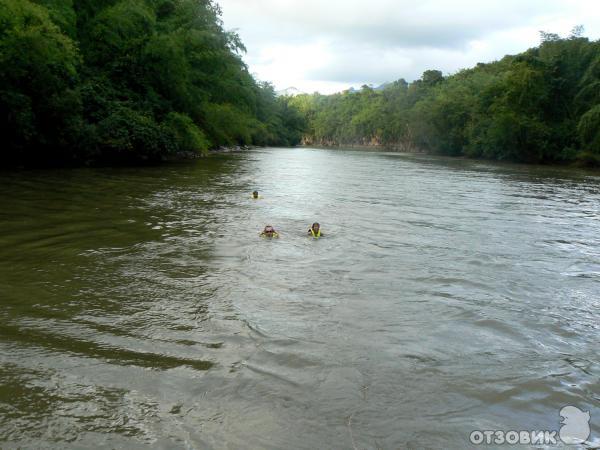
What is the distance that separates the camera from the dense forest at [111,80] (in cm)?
1916

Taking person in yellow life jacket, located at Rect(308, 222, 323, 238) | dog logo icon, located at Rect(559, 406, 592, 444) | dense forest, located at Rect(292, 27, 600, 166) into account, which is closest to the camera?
dog logo icon, located at Rect(559, 406, 592, 444)

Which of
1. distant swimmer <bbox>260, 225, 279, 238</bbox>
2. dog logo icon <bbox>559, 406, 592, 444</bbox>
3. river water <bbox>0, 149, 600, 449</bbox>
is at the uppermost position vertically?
distant swimmer <bbox>260, 225, 279, 238</bbox>

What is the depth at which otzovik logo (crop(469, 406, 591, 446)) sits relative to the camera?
4.00 meters

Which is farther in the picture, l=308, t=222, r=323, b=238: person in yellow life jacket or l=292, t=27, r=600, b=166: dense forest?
l=292, t=27, r=600, b=166: dense forest

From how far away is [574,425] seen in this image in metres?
4.30

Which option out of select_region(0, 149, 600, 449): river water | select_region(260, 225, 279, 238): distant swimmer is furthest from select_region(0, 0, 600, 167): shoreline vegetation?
select_region(260, 225, 279, 238): distant swimmer

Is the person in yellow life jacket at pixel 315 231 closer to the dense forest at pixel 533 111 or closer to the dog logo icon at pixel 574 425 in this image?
the dog logo icon at pixel 574 425

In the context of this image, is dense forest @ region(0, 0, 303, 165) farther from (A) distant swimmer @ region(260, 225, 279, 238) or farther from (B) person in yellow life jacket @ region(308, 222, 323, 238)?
(B) person in yellow life jacket @ region(308, 222, 323, 238)

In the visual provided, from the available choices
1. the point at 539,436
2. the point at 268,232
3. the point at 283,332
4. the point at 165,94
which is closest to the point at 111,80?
the point at 165,94

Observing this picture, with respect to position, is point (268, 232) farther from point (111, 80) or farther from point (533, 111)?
point (533, 111)

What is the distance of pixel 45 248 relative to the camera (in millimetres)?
9102

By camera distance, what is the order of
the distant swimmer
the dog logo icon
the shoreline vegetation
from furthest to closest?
the shoreline vegetation
the distant swimmer
the dog logo icon

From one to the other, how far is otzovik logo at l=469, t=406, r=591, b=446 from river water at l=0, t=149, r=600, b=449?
0.08 metres

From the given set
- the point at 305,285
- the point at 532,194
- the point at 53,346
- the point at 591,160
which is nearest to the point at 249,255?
the point at 305,285
